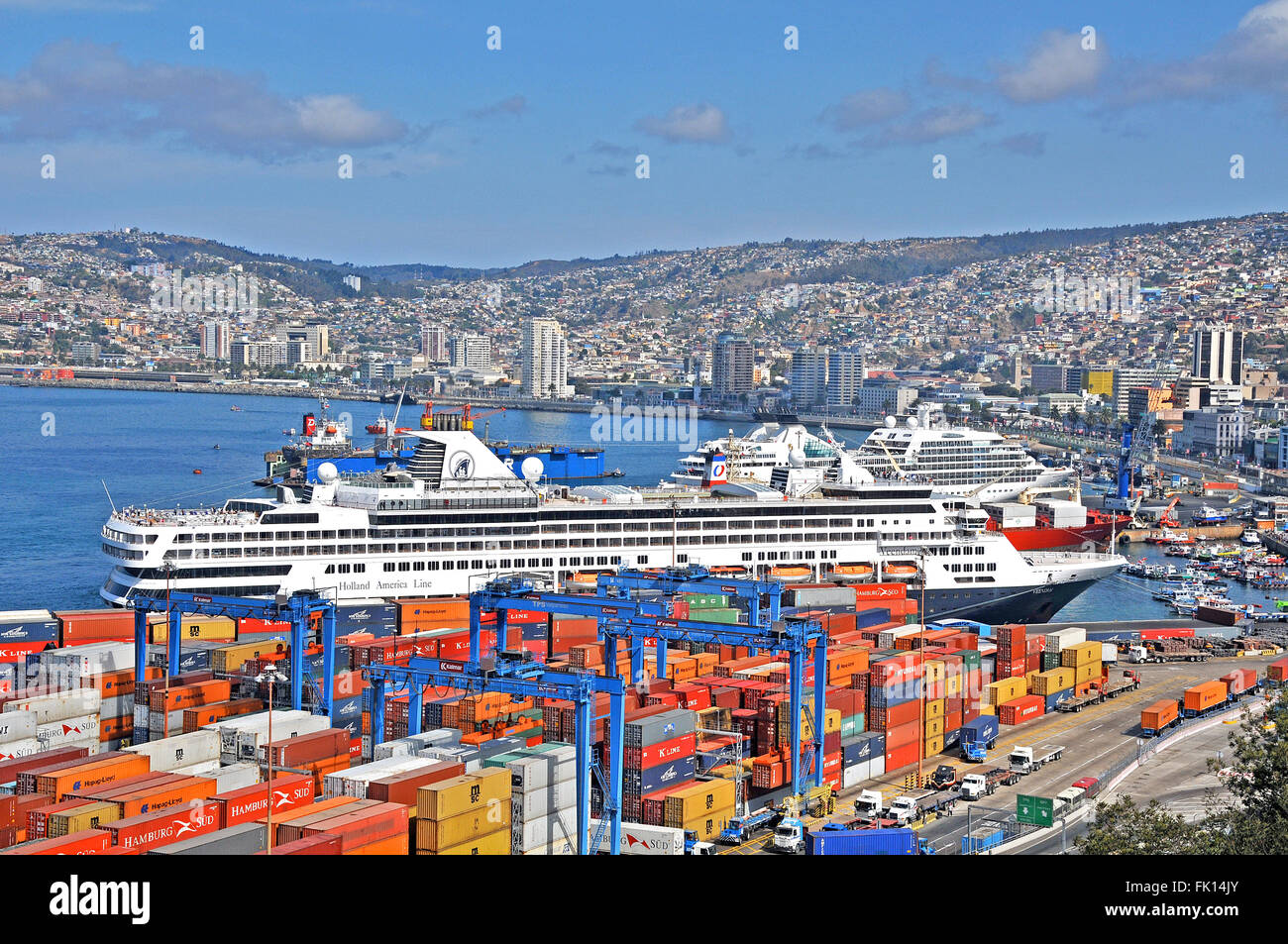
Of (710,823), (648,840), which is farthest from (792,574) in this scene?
(648,840)

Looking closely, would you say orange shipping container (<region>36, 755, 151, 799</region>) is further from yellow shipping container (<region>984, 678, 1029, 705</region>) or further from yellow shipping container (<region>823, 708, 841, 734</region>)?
yellow shipping container (<region>984, 678, 1029, 705</region>)

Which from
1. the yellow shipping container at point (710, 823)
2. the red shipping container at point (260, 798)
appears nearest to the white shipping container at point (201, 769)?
the red shipping container at point (260, 798)

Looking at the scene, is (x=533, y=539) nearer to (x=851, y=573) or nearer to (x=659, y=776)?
(x=851, y=573)

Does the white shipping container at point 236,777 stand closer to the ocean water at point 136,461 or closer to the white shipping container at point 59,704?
the white shipping container at point 59,704

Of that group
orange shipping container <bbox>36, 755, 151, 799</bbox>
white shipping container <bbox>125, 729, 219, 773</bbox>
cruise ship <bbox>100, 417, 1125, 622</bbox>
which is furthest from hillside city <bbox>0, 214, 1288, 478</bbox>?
orange shipping container <bbox>36, 755, 151, 799</bbox>
